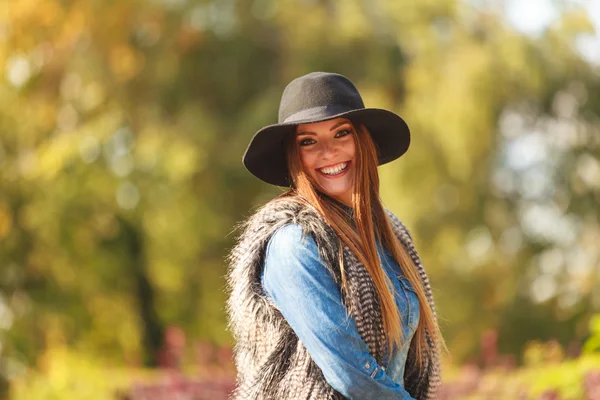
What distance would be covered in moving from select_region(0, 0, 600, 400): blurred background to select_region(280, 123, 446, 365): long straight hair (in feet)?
28.2

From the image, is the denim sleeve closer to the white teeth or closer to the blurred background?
the white teeth

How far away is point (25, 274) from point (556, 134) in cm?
723

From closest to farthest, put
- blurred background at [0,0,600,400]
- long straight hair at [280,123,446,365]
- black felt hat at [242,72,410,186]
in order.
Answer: long straight hair at [280,123,446,365], black felt hat at [242,72,410,186], blurred background at [0,0,600,400]

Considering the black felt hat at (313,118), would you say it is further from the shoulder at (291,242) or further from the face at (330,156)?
the shoulder at (291,242)

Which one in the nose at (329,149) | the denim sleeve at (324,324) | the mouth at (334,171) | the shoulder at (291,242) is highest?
the nose at (329,149)

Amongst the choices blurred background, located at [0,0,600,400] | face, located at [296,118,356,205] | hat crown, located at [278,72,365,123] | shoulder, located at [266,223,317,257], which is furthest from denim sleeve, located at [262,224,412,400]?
blurred background, located at [0,0,600,400]

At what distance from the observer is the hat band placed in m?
2.22

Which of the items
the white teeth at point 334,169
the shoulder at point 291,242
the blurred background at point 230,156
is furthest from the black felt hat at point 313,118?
the blurred background at point 230,156

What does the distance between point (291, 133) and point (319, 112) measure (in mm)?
124

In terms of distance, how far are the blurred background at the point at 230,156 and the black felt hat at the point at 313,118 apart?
860 cm

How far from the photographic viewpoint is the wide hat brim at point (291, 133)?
2252 mm

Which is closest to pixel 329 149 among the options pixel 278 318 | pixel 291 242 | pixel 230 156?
pixel 291 242

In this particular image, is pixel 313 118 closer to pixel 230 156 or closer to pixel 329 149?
pixel 329 149

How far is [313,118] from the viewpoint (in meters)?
2.21
